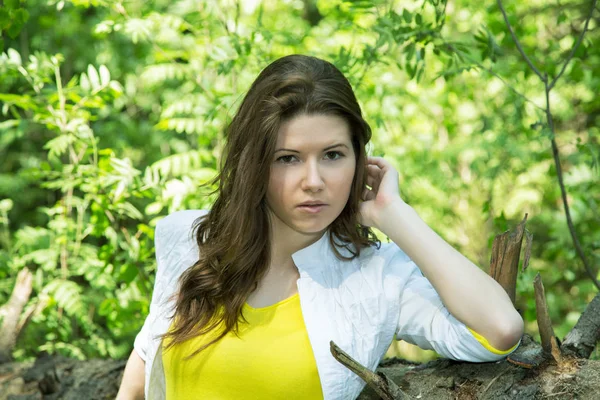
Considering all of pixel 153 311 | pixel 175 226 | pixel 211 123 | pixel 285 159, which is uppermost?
pixel 211 123

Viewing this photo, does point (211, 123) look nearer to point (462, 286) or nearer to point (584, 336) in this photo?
point (462, 286)

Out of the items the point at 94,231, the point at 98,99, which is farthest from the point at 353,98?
the point at 94,231

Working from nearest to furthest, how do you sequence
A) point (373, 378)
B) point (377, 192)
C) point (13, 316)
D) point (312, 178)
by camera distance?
point (373, 378) < point (312, 178) < point (377, 192) < point (13, 316)

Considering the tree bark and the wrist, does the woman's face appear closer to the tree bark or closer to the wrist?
the wrist

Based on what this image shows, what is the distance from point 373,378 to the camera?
5.81 feet

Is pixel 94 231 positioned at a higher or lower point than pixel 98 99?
lower

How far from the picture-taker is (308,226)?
6.58ft

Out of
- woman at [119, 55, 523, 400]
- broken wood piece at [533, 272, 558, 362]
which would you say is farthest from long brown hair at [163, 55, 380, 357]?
broken wood piece at [533, 272, 558, 362]

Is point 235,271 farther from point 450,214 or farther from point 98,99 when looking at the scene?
point 450,214

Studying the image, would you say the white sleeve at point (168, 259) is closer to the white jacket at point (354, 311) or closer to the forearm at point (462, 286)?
the white jacket at point (354, 311)

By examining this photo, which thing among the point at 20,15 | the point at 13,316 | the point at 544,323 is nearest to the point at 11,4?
the point at 20,15

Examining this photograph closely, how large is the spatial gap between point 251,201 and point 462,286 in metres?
0.65

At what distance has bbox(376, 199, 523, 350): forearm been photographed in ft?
5.90

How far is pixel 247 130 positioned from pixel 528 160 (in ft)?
12.4
